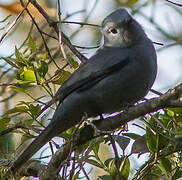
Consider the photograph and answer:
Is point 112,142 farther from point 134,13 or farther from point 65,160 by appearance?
point 134,13

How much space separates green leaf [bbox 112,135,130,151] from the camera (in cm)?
341

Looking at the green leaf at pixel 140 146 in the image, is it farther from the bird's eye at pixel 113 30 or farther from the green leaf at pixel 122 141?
the bird's eye at pixel 113 30

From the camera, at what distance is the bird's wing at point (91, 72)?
12.0 feet

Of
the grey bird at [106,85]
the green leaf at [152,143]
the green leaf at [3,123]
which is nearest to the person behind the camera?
the green leaf at [152,143]

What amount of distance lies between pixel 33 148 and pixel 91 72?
0.77 metres

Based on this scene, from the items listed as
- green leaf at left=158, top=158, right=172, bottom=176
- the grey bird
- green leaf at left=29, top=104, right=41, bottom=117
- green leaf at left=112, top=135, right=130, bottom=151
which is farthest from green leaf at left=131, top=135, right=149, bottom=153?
green leaf at left=29, top=104, right=41, bottom=117

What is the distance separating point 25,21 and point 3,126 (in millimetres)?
4240

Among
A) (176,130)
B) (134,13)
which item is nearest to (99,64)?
(176,130)

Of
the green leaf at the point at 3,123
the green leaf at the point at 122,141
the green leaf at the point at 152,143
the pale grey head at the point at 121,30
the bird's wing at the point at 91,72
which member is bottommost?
the green leaf at the point at 152,143

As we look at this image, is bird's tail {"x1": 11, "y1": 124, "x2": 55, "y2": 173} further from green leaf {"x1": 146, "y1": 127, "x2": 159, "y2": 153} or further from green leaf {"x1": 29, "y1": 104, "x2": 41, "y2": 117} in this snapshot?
green leaf {"x1": 146, "y1": 127, "x2": 159, "y2": 153}

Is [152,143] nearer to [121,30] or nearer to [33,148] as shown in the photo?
[33,148]

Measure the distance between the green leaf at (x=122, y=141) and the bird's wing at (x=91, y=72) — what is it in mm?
505

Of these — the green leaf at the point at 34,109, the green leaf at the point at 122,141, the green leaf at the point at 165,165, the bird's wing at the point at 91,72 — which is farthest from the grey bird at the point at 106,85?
the green leaf at the point at 165,165

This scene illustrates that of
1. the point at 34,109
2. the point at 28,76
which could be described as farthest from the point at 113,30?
the point at 34,109
